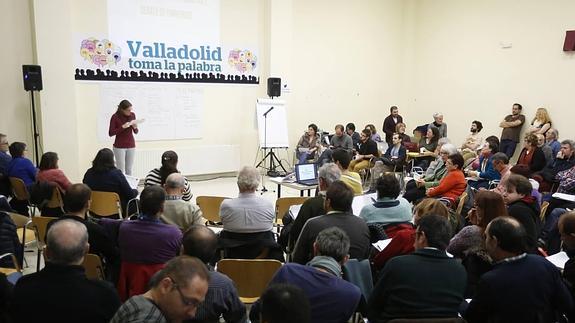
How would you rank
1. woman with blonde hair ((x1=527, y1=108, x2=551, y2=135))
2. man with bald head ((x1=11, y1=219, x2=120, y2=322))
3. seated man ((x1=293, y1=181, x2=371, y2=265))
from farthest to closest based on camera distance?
woman with blonde hair ((x1=527, y1=108, x2=551, y2=135)) < seated man ((x1=293, y1=181, x2=371, y2=265)) < man with bald head ((x1=11, y1=219, x2=120, y2=322))

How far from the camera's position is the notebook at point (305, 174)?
18.1 feet

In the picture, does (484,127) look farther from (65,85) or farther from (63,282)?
(63,282)

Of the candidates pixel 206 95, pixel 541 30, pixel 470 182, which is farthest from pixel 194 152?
pixel 541 30

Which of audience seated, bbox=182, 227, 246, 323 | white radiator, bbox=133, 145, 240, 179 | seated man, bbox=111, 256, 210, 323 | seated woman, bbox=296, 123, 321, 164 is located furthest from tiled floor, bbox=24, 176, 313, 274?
seated man, bbox=111, 256, 210, 323

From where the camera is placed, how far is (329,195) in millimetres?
3006

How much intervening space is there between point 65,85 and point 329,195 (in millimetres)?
5938

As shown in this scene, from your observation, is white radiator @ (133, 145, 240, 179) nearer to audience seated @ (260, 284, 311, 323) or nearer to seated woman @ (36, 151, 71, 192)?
seated woman @ (36, 151, 71, 192)

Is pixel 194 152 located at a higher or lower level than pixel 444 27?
lower

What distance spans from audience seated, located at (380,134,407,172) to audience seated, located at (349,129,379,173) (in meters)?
0.39

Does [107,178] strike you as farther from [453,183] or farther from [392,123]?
[392,123]

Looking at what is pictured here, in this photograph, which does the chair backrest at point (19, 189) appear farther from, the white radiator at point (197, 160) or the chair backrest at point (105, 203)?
the white radiator at point (197, 160)

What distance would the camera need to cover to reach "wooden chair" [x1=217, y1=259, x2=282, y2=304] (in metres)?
2.75

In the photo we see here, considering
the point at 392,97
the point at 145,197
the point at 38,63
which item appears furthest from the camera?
the point at 392,97

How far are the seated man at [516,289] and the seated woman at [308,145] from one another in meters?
6.75
